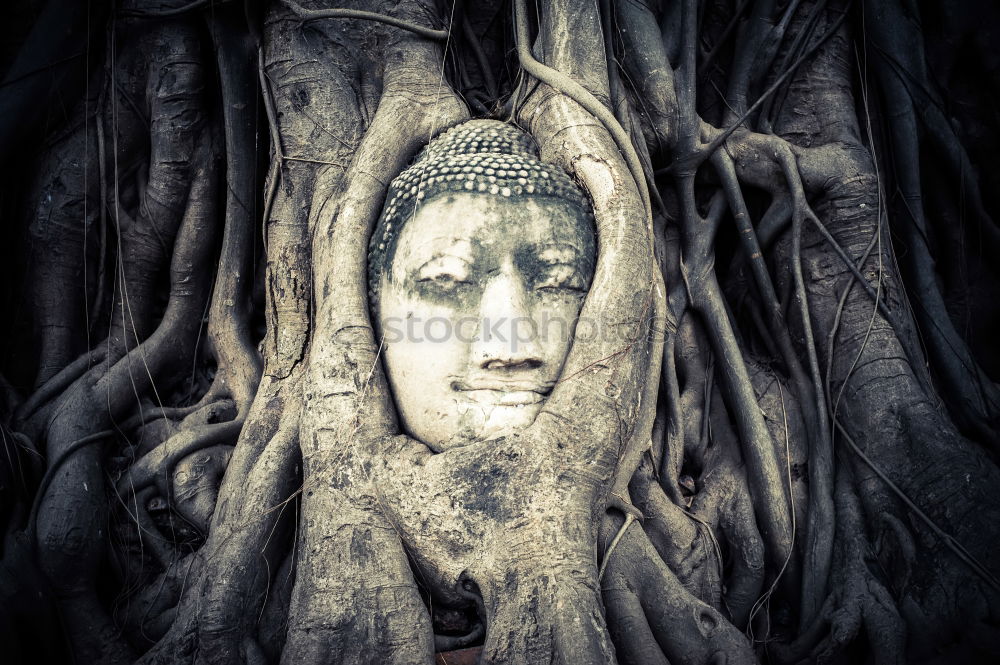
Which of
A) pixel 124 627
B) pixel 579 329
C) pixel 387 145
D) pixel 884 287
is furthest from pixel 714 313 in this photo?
pixel 124 627

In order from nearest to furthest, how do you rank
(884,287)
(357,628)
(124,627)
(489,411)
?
(357,628), (489,411), (124,627), (884,287)

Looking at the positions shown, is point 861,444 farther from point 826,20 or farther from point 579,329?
point 826,20

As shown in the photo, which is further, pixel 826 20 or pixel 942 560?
pixel 826 20

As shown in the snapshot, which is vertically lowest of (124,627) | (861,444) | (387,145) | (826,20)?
(124,627)

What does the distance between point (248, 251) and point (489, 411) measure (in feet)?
4.90

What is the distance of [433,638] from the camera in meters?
1.90

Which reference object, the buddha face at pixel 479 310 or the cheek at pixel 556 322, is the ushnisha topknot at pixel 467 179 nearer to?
the buddha face at pixel 479 310

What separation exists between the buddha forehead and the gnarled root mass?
0.47 feet

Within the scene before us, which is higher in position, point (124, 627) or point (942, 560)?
point (942, 560)

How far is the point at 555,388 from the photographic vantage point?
6.77 feet

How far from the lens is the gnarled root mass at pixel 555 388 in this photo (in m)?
1.98

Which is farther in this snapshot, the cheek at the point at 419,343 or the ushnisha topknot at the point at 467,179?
the ushnisha topknot at the point at 467,179

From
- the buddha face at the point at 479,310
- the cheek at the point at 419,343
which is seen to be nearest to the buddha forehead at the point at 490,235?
the buddha face at the point at 479,310

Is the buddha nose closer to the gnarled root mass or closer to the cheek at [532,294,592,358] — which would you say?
the cheek at [532,294,592,358]
